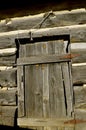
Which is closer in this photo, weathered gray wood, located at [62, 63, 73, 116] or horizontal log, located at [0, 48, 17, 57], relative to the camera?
weathered gray wood, located at [62, 63, 73, 116]

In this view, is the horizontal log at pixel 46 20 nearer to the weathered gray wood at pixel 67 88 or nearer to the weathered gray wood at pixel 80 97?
the weathered gray wood at pixel 67 88

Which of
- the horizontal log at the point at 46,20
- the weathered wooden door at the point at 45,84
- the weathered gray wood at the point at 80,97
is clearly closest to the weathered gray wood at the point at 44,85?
the weathered wooden door at the point at 45,84

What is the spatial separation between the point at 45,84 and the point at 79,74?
25.8 inches

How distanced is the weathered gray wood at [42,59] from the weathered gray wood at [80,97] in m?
0.58

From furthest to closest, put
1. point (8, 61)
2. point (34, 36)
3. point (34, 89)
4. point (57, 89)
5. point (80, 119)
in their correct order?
point (8, 61)
point (34, 36)
point (34, 89)
point (57, 89)
point (80, 119)

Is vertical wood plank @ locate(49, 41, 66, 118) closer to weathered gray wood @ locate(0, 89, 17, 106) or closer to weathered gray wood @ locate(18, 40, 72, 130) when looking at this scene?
weathered gray wood @ locate(18, 40, 72, 130)

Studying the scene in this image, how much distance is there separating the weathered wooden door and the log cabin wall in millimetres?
137

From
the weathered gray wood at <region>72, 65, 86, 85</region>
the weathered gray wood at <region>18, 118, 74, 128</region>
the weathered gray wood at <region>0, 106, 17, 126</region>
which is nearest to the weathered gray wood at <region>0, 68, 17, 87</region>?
the weathered gray wood at <region>0, 106, 17, 126</region>

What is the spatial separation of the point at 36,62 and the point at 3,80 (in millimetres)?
775

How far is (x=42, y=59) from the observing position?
176 inches

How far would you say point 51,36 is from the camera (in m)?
4.53

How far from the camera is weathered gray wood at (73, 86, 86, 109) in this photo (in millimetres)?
4176

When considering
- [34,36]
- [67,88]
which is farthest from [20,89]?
[34,36]

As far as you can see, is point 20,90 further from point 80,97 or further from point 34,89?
point 80,97
